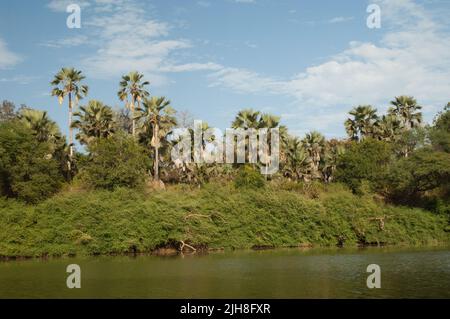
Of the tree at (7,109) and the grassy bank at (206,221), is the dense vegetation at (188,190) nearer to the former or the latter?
the grassy bank at (206,221)

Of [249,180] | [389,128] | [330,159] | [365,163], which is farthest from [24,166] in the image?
[389,128]

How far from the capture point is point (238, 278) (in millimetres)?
23125

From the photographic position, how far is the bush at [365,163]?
4778 cm

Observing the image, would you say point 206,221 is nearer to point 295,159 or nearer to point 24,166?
point 24,166

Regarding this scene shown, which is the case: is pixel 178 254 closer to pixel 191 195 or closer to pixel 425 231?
pixel 191 195

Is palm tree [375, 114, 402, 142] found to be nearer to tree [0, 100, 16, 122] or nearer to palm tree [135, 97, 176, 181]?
palm tree [135, 97, 176, 181]

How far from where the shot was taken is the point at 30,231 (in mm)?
36875

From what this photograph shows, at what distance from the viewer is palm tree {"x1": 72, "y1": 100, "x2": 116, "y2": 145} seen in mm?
47906

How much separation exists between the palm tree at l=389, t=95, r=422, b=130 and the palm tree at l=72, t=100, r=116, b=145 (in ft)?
103

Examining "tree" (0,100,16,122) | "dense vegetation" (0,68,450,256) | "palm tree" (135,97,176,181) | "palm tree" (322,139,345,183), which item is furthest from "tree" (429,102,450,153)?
"tree" (0,100,16,122)

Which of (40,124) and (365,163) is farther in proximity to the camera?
(365,163)

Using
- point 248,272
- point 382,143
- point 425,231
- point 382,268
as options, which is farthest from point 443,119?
point 248,272

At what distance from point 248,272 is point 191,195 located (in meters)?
16.9

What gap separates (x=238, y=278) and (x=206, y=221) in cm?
1729
